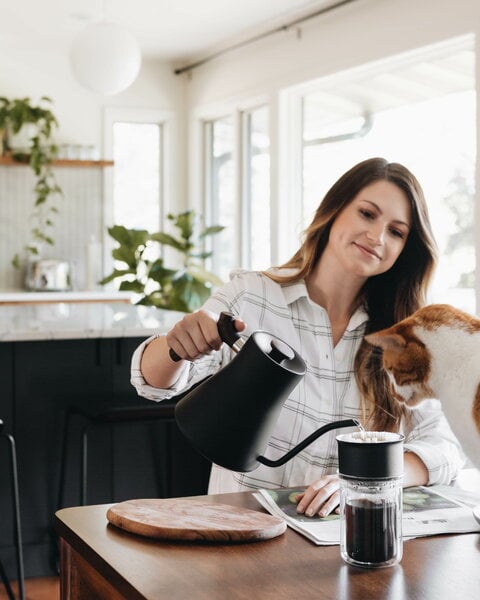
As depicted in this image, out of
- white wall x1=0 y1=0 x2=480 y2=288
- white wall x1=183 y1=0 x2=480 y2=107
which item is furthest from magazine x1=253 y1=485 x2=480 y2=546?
white wall x1=183 y1=0 x2=480 y2=107

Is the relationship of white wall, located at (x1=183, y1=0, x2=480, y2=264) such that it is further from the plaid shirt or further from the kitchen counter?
the plaid shirt

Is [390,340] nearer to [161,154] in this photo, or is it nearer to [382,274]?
[382,274]

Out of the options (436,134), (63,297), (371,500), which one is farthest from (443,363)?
(63,297)

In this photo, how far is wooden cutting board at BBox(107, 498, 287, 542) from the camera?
3.94 feet

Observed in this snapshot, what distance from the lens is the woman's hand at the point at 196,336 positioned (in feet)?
4.42

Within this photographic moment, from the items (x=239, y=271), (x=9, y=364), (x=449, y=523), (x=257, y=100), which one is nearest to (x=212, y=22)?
(x=257, y=100)

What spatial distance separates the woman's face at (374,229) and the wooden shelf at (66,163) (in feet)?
15.6

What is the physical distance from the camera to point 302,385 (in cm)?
182

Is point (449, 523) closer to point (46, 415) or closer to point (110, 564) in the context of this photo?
point (110, 564)

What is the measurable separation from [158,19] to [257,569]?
4986mm

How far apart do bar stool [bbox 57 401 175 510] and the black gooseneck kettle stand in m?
1.77

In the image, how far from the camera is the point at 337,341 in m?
1.91

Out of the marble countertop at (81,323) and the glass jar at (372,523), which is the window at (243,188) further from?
the glass jar at (372,523)

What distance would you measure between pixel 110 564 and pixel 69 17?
16.1 feet
